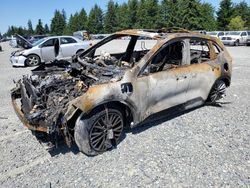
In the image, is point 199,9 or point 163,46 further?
point 199,9

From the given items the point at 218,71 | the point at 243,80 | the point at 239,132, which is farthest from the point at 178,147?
the point at 243,80

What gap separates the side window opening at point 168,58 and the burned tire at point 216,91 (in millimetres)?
1262

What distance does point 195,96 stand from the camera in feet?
19.9

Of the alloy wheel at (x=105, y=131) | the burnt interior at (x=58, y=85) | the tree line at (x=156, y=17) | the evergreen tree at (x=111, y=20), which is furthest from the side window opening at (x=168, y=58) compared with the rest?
the evergreen tree at (x=111, y=20)

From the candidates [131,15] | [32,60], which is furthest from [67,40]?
[131,15]

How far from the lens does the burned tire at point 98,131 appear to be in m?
4.49

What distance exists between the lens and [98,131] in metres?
4.66

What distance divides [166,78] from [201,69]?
106 cm

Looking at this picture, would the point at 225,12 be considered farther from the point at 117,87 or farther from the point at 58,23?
the point at 117,87

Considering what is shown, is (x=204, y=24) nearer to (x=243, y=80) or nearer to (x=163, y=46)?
(x=243, y=80)

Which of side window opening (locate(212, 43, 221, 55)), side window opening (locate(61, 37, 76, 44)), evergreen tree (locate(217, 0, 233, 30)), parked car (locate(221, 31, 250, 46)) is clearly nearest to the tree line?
evergreen tree (locate(217, 0, 233, 30))

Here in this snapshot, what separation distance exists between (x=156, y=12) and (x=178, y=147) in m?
68.6

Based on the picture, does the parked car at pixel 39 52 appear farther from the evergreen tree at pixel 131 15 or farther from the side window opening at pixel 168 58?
the evergreen tree at pixel 131 15

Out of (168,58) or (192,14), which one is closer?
(168,58)
